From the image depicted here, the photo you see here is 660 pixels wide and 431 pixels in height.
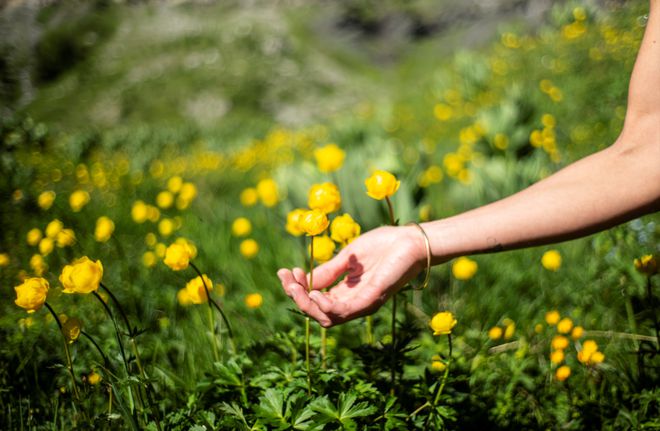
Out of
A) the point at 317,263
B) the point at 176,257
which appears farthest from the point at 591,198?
the point at 317,263

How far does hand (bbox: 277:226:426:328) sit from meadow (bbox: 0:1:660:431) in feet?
0.17

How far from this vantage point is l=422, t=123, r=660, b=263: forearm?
0.93m

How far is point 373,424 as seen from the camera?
90cm

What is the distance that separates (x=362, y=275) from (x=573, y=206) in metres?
0.51

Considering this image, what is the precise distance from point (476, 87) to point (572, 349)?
4.45 m

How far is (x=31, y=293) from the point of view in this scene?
0.86m

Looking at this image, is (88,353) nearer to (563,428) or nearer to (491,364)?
(491,364)

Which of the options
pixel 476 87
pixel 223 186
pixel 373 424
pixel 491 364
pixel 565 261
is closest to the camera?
pixel 373 424

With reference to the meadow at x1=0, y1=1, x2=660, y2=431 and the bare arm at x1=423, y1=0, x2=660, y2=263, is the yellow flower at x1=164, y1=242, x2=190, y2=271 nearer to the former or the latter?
the meadow at x1=0, y1=1, x2=660, y2=431

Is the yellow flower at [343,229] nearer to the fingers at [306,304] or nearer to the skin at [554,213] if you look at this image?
the skin at [554,213]

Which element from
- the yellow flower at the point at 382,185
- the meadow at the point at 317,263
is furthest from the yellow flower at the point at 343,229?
the yellow flower at the point at 382,185

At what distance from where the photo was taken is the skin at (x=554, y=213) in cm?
91

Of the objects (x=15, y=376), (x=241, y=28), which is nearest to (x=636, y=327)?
(x=15, y=376)

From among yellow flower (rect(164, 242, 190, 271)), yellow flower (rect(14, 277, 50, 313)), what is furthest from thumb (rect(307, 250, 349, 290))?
yellow flower (rect(14, 277, 50, 313))
